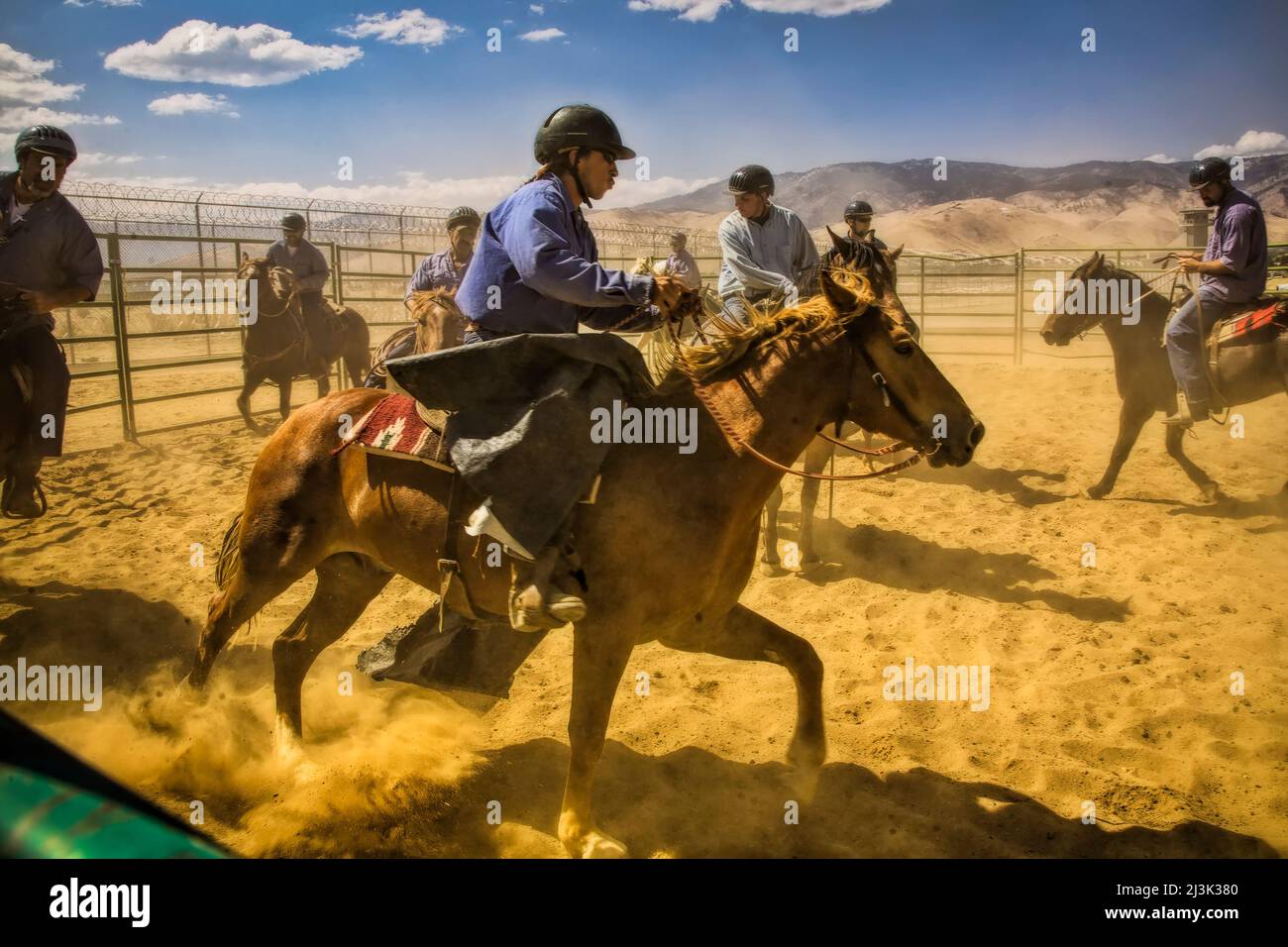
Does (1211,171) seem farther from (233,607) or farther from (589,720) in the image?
(233,607)

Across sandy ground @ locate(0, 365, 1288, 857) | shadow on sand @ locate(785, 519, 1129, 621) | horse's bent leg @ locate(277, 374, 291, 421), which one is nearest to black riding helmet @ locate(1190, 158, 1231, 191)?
sandy ground @ locate(0, 365, 1288, 857)

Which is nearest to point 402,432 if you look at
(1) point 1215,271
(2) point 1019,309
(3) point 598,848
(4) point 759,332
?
(4) point 759,332

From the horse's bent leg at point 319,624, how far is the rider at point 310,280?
Answer: 8.30 meters

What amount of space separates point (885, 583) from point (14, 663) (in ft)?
18.2

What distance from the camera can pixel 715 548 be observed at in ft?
10.0

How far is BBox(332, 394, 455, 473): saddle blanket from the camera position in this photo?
10.7ft

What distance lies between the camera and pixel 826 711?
14.3 feet

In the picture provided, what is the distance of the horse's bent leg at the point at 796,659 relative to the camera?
3.54m

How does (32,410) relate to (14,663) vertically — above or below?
above

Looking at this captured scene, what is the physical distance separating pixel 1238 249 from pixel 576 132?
6.41m

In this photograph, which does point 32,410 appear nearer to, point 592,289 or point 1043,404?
point 592,289

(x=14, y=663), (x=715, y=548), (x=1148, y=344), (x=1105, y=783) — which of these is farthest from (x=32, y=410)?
(x=1148, y=344)

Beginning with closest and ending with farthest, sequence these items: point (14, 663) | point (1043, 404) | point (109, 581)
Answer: point (14, 663) < point (109, 581) < point (1043, 404)
